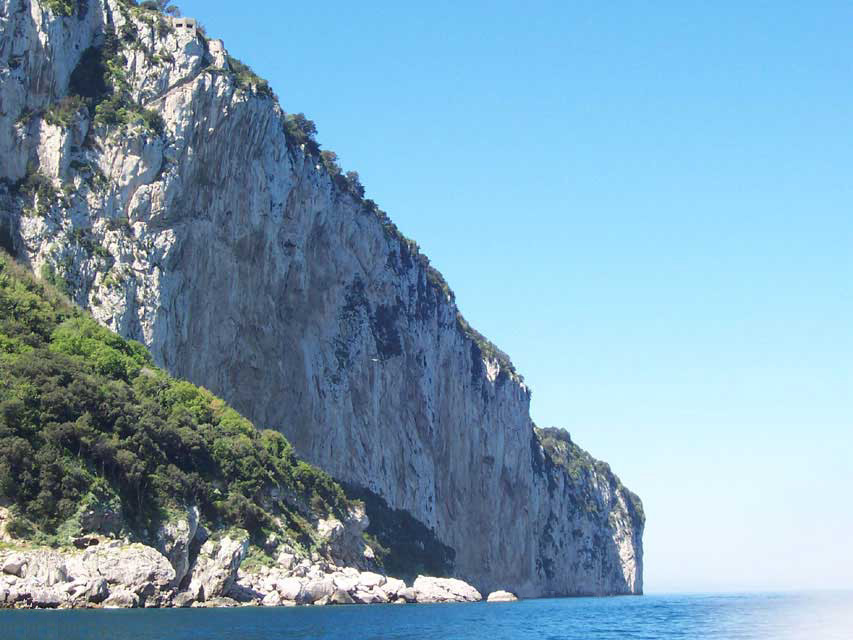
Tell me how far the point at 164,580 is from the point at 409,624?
38.1 feet

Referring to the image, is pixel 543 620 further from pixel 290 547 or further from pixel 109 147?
pixel 109 147

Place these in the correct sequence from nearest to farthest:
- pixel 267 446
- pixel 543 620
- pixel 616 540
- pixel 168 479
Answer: pixel 168 479
pixel 543 620
pixel 267 446
pixel 616 540

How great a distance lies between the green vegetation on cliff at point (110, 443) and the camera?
46.6 m

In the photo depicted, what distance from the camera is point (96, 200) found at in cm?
6938

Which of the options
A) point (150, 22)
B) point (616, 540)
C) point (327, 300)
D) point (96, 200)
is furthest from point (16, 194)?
point (616, 540)

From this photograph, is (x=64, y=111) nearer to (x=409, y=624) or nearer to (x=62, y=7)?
(x=62, y=7)

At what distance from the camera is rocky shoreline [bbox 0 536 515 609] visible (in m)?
42.2

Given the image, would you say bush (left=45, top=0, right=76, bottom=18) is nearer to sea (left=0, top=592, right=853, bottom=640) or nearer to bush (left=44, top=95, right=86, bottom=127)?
bush (left=44, top=95, right=86, bottom=127)

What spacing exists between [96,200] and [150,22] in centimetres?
1485

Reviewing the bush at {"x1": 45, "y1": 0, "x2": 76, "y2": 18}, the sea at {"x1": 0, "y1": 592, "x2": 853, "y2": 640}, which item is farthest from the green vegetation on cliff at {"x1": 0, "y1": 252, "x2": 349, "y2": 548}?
the bush at {"x1": 45, "y1": 0, "x2": 76, "y2": 18}

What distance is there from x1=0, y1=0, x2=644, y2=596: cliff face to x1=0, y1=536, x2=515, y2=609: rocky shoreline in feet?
58.9

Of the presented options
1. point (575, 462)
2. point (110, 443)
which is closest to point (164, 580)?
point (110, 443)

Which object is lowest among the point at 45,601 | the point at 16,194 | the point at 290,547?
the point at 45,601

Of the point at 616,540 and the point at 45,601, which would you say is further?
the point at 616,540
